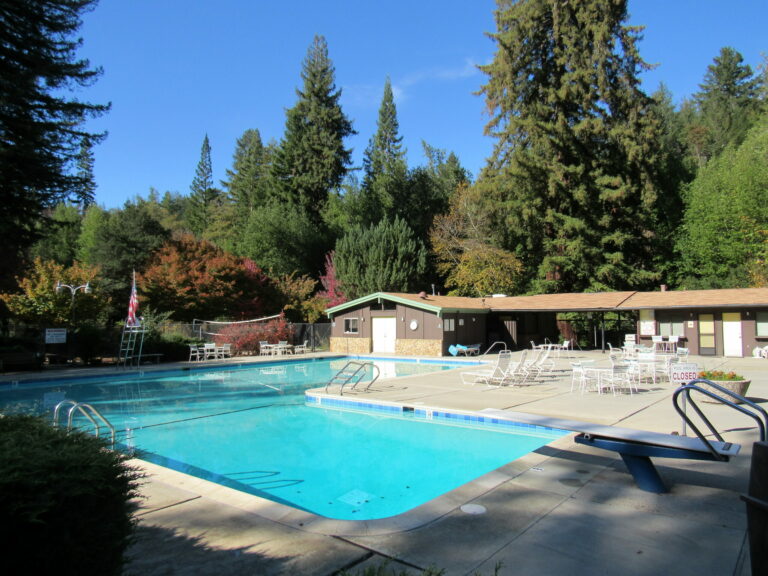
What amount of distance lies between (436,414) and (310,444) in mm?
2480

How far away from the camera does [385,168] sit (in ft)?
147

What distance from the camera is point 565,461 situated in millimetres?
5910

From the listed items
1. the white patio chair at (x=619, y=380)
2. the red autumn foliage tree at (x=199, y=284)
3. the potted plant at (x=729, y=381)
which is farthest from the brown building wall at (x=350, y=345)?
the potted plant at (x=729, y=381)

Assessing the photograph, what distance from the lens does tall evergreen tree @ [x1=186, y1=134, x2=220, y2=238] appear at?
57156 millimetres

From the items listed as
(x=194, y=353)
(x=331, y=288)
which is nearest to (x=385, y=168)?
(x=331, y=288)

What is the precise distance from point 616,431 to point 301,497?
391 centimetres

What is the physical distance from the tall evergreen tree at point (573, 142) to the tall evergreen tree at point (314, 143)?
15037mm

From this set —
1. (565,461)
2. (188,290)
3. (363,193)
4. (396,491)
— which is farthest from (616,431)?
(363,193)

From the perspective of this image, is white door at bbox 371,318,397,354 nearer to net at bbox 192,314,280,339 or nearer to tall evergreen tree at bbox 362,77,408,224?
net at bbox 192,314,280,339

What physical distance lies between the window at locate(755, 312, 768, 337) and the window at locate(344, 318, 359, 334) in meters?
18.3

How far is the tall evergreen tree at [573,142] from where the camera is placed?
103ft

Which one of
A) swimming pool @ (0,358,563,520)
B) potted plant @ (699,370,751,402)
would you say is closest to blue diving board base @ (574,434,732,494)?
swimming pool @ (0,358,563,520)

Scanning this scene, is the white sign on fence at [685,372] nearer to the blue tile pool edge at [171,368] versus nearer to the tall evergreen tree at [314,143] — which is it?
the blue tile pool edge at [171,368]

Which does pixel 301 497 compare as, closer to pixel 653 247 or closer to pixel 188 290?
pixel 188 290
